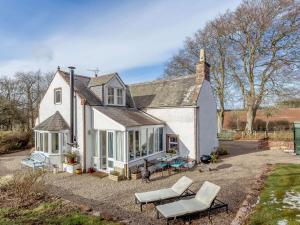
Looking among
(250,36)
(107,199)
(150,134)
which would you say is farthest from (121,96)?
(250,36)

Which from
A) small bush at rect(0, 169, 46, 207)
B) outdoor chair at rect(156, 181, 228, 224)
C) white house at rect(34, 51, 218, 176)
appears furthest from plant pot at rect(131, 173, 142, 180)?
outdoor chair at rect(156, 181, 228, 224)

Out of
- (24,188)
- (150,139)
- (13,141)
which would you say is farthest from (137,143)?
(13,141)

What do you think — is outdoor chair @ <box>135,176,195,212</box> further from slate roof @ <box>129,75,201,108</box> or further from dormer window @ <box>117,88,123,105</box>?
dormer window @ <box>117,88,123,105</box>

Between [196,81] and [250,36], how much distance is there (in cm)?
1643

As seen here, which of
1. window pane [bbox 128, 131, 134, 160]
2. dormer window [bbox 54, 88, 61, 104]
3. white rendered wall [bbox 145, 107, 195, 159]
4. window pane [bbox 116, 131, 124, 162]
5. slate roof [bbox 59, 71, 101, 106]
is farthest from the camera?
dormer window [bbox 54, 88, 61, 104]

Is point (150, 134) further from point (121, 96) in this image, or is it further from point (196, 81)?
point (196, 81)

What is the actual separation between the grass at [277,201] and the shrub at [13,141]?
26640 millimetres

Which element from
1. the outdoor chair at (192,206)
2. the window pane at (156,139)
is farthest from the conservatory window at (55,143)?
the outdoor chair at (192,206)

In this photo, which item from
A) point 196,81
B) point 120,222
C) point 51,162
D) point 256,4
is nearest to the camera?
point 120,222

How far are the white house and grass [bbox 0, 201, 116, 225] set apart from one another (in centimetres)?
603

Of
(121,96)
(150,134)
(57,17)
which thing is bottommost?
(150,134)

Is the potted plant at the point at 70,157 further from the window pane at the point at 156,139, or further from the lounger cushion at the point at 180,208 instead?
the lounger cushion at the point at 180,208

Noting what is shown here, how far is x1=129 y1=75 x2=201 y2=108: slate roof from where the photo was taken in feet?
62.3

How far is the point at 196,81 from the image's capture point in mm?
19594
